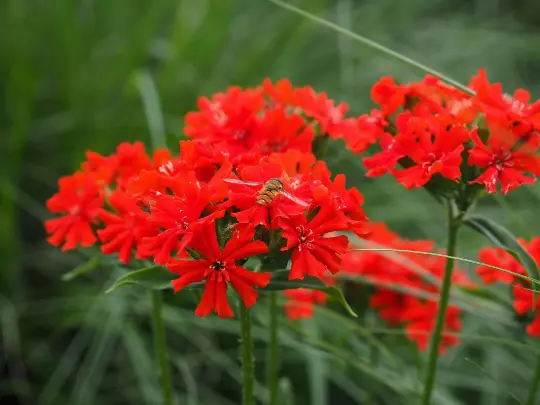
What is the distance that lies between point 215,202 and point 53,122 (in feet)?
3.21

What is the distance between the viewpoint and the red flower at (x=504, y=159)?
61cm

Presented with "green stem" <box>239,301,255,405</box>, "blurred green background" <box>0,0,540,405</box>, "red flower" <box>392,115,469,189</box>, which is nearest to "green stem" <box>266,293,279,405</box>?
"green stem" <box>239,301,255,405</box>

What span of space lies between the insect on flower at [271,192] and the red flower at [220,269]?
0.03 m

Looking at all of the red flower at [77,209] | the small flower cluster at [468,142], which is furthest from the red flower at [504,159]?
the red flower at [77,209]

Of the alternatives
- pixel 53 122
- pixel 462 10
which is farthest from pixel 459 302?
pixel 462 10

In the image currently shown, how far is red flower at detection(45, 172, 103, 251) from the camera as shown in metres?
0.72

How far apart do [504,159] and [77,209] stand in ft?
1.25

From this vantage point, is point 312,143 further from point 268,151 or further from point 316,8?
point 316,8

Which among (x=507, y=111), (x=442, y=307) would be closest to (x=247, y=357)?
(x=442, y=307)

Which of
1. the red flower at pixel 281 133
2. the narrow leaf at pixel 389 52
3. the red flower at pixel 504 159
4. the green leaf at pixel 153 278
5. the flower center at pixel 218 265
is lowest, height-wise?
the green leaf at pixel 153 278

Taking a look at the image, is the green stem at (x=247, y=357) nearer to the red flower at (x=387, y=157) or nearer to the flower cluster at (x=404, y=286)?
the red flower at (x=387, y=157)

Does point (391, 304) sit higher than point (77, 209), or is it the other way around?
point (77, 209)

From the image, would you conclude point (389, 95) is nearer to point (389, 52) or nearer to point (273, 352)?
Result: point (389, 52)

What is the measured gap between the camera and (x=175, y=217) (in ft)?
1.83
